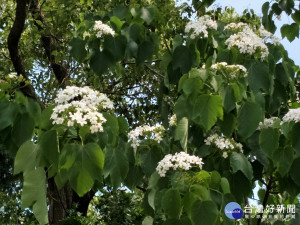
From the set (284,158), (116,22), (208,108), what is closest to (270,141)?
(284,158)

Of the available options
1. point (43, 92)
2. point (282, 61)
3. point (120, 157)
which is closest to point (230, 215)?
point (120, 157)

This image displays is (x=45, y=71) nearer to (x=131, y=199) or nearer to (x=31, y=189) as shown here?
(x=131, y=199)

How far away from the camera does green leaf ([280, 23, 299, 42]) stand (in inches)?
153

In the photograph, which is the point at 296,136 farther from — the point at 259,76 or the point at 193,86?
the point at 259,76

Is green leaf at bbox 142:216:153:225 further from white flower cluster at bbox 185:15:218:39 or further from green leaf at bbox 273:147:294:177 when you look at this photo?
white flower cluster at bbox 185:15:218:39

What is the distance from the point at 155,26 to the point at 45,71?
2.58 metres

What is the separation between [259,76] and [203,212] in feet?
3.52

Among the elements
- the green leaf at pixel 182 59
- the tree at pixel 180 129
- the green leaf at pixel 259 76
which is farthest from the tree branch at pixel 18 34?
the green leaf at pixel 259 76

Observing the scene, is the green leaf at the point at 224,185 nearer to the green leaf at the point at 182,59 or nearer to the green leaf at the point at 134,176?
the green leaf at the point at 134,176

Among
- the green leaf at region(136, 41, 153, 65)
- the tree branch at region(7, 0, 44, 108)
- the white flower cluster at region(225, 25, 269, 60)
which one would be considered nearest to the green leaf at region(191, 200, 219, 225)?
the white flower cluster at region(225, 25, 269, 60)

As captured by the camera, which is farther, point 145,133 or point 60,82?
point 60,82

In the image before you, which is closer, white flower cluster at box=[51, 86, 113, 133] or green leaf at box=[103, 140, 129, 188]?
white flower cluster at box=[51, 86, 113, 133]

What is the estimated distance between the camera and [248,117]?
9.02 feet

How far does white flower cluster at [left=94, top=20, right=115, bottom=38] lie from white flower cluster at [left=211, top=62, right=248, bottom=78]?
2.57ft
